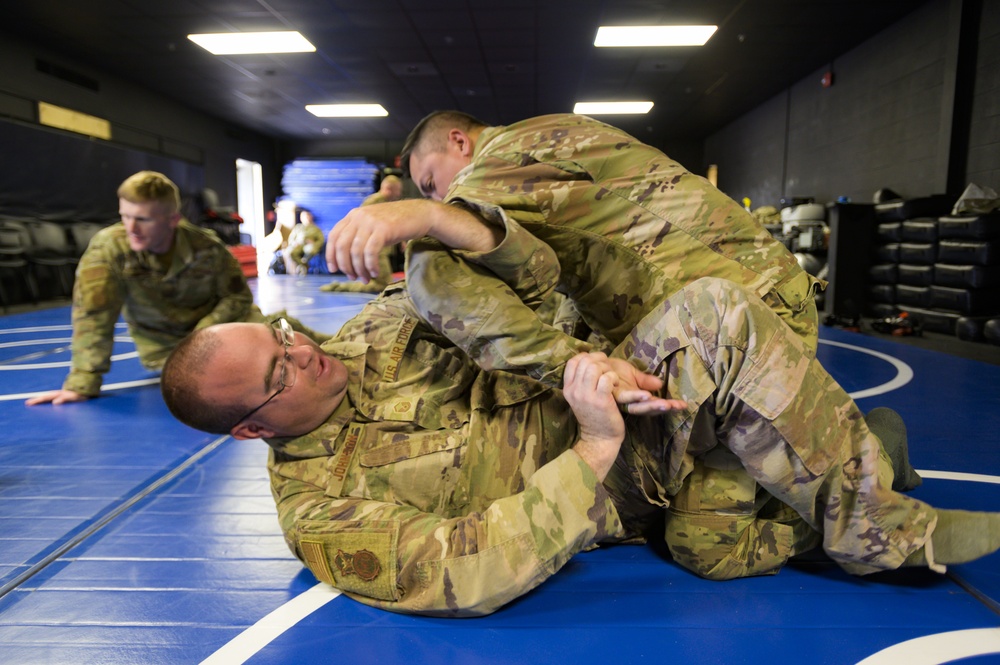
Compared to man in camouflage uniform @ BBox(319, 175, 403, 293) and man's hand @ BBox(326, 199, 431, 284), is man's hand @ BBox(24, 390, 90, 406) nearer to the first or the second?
man's hand @ BBox(326, 199, 431, 284)

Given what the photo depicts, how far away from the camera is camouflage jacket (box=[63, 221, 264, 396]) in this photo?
329 cm

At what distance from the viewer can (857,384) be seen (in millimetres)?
3398

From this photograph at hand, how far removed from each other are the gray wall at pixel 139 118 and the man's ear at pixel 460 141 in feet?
26.4

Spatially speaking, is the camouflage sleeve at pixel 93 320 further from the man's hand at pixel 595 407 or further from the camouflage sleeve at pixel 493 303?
the man's hand at pixel 595 407

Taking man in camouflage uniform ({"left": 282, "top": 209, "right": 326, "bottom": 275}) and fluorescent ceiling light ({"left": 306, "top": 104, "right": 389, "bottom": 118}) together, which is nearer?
fluorescent ceiling light ({"left": 306, "top": 104, "right": 389, "bottom": 118})

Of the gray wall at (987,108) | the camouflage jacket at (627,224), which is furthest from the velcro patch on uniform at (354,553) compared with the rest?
the gray wall at (987,108)

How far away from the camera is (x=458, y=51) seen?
8.80m

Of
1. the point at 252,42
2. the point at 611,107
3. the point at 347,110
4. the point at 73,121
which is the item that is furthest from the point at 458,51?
the point at 73,121

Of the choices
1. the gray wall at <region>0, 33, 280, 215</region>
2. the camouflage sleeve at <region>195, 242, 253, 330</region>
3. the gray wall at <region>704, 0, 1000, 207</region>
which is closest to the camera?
the camouflage sleeve at <region>195, 242, 253, 330</region>

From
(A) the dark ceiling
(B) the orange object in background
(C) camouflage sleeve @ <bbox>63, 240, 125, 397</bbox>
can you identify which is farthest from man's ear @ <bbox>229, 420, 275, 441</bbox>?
(B) the orange object in background

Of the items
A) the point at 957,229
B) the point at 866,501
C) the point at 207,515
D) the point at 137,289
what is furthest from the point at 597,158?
the point at 957,229

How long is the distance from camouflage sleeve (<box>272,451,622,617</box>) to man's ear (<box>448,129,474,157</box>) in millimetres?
1165

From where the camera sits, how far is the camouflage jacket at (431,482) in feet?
4.11

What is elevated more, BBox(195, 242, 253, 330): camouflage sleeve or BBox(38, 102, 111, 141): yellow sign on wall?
BBox(38, 102, 111, 141): yellow sign on wall
